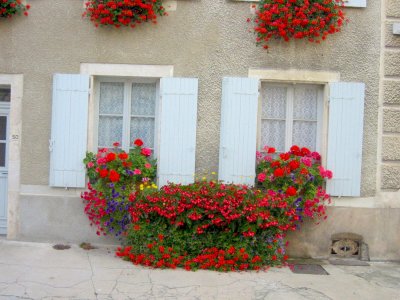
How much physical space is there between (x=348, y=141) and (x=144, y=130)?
2.72m

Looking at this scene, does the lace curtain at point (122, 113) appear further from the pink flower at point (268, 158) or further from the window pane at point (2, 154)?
the pink flower at point (268, 158)

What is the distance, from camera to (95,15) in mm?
5668

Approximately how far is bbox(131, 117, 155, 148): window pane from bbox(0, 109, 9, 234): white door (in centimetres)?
178

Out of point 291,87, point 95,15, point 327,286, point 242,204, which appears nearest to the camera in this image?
point 327,286

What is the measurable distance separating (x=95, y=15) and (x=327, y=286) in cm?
429

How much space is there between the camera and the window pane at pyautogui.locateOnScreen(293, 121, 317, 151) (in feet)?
19.9

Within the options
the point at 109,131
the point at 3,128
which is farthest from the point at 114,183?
the point at 3,128

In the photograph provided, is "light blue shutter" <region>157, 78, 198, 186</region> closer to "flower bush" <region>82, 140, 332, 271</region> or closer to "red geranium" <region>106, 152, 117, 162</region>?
"flower bush" <region>82, 140, 332, 271</region>

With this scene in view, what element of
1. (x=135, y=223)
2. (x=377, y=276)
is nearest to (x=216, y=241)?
(x=135, y=223)

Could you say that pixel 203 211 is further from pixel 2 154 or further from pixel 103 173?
pixel 2 154

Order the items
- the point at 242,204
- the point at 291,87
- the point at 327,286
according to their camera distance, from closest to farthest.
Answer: the point at 327,286
the point at 242,204
the point at 291,87

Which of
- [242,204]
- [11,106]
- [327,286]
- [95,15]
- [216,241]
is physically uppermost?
[95,15]

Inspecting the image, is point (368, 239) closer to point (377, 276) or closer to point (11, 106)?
point (377, 276)

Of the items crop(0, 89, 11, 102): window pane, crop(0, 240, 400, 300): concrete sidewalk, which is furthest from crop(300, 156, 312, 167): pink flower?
crop(0, 89, 11, 102): window pane
